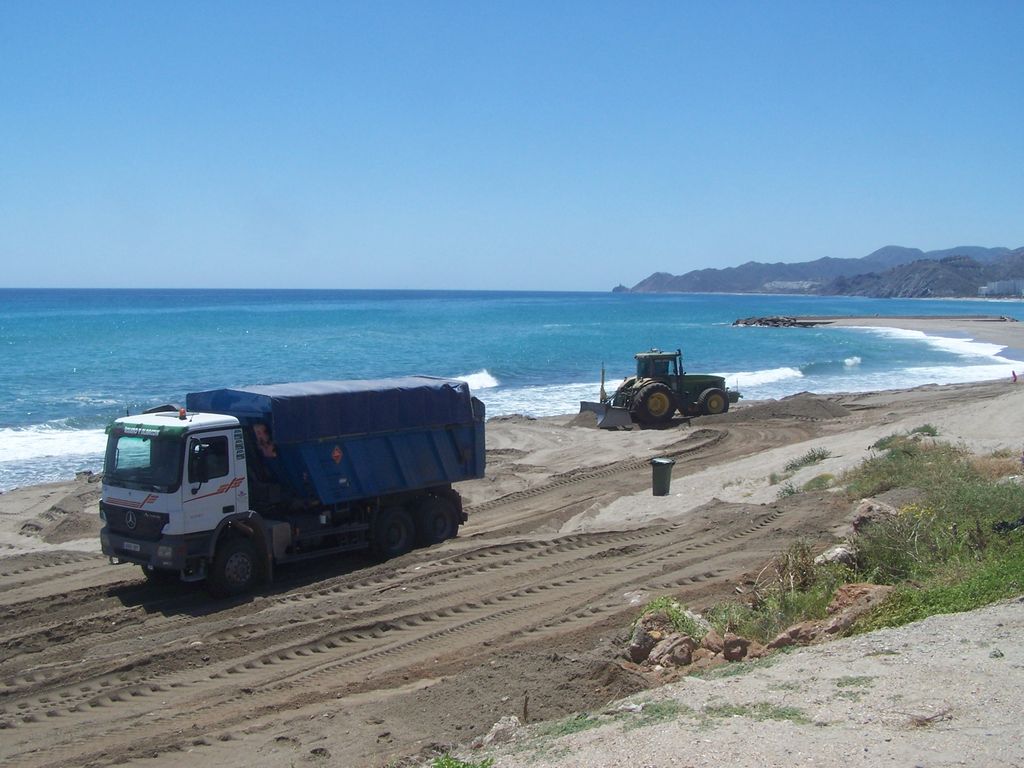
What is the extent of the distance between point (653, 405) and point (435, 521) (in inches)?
605

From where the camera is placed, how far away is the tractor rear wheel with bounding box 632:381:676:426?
95.7ft

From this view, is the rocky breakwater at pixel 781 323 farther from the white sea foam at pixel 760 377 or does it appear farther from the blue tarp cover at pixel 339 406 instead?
the blue tarp cover at pixel 339 406

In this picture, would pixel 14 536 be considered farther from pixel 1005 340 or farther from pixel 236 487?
pixel 1005 340

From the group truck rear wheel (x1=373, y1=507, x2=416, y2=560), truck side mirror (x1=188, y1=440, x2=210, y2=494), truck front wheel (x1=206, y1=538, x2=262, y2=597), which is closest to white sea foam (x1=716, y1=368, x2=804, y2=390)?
truck rear wheel (x1=373, y1=507, x2=416, y2=560)

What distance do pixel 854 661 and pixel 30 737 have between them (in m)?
6.97

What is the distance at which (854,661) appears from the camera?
24.3 ft

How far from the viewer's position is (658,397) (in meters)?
29.3

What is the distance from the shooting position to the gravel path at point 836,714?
5.75 m

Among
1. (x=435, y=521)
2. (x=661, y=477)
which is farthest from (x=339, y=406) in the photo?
(x=661, y=477)

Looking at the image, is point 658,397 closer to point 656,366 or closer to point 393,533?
point 656,366

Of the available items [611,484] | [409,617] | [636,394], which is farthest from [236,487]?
[636,394]

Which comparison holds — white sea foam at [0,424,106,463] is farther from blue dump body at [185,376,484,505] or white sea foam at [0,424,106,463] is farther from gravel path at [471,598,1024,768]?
gravel path at [471,598,1024,768]

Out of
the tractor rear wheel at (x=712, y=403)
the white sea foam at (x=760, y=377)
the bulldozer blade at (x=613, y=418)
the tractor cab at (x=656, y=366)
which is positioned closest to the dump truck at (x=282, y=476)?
the bulldozer blade at (x=613, y=418)

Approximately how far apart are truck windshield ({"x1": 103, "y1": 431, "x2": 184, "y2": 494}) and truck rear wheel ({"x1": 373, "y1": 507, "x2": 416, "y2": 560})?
3.34m
